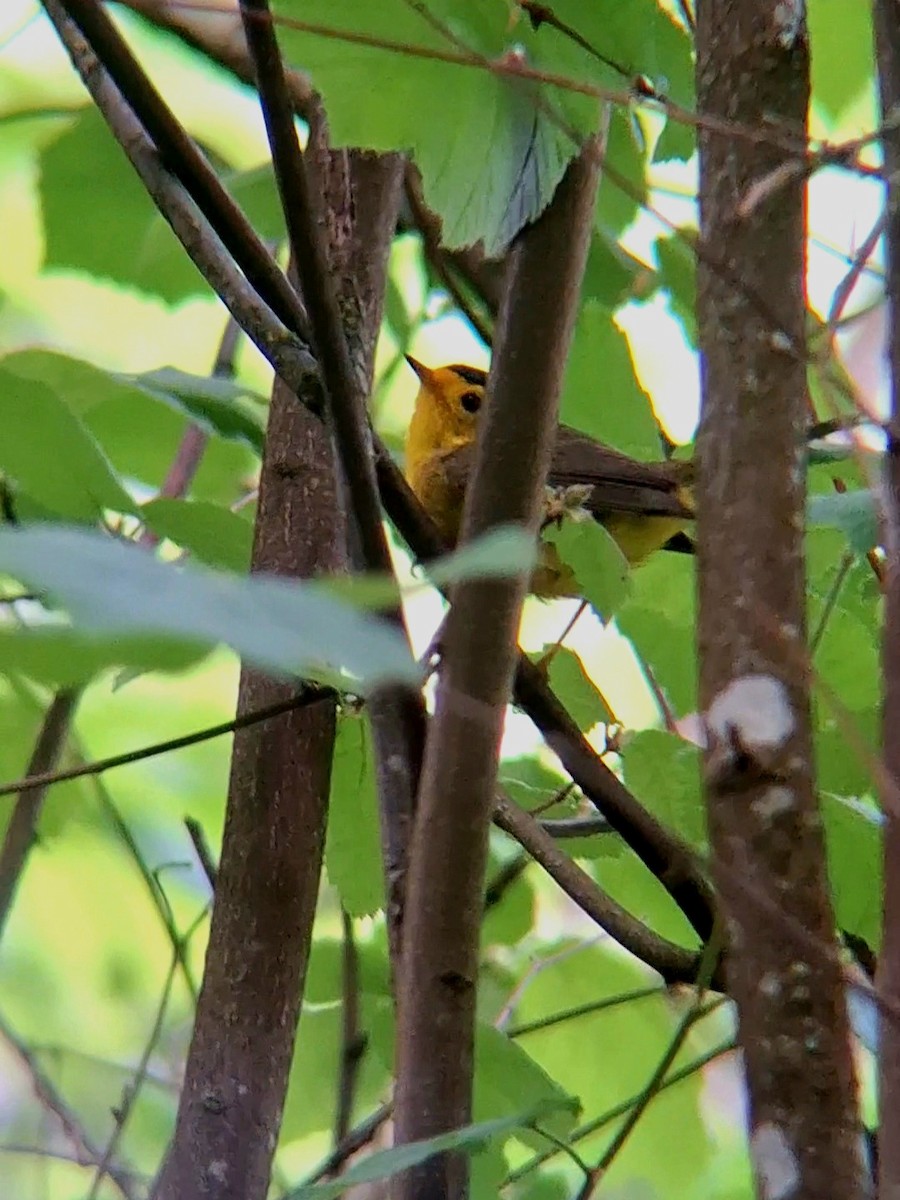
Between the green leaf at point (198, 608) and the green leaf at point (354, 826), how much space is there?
84cm

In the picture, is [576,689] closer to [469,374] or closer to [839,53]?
[839,53]

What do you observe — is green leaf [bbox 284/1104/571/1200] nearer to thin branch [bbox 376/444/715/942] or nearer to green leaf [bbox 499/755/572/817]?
thin branch [bbox 376/444/715/942]

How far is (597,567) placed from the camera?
1.05 m

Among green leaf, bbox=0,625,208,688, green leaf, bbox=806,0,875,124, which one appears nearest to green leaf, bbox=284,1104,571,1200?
green leaf, bbox=0,625,208,688

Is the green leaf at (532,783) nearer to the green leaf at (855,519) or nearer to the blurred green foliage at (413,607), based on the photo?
the blurred green foliage at (413,607)

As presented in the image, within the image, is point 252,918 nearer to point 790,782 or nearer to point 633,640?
point 633,640

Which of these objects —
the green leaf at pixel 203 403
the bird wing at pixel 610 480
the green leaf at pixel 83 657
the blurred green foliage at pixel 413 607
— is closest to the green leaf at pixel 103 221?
the blurred green foliage at pixel 413 607

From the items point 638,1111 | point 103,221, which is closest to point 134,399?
point 103,221

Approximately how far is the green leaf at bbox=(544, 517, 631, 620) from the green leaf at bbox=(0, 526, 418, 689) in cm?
67

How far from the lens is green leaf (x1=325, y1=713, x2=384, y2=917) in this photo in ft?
4.09

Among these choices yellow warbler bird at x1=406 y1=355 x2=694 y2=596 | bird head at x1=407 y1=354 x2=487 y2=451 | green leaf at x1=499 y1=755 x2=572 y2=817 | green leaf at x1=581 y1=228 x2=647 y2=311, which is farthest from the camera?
bird head at x1=407 y1=354 x2=487 y2=451

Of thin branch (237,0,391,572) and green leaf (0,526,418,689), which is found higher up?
thin branch (237,0,391,572)

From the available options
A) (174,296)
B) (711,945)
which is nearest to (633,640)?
(711,945)

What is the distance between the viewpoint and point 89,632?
342 mm
